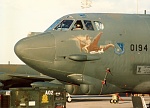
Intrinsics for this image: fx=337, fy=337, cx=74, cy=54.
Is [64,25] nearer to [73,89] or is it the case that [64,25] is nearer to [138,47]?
[73,89]

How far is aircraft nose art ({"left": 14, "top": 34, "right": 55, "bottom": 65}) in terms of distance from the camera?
507 inches

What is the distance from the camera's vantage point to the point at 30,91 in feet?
46.5

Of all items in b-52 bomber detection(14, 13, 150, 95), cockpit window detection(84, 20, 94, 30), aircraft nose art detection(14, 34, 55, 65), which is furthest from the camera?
cockpit window detection(84, 20, 94, 30)

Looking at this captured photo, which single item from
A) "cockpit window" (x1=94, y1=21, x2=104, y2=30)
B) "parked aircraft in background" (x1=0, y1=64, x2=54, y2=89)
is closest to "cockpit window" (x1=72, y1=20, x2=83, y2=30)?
"cockpit window" (x1=94, y1=21, x2=104, y2=30)

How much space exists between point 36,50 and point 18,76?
2839cm

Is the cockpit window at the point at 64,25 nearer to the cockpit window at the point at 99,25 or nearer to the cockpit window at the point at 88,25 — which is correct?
the cockpit window at the point at 88,25

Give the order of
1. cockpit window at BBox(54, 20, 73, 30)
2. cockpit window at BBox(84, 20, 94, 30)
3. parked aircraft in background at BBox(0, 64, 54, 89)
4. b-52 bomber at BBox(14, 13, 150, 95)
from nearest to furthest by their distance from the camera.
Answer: b-52 bomber at BBox(14, 13, 150, 95) < cockpit window at BBox(84, 20, 94, 30) < cockpit window at BBox(54, 20, 73, 30) < parked aircraft in background at BBox(0, 64, 54, 89)

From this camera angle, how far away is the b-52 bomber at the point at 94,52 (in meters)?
13.1

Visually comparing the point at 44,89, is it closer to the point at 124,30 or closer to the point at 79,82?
the point at 79,82

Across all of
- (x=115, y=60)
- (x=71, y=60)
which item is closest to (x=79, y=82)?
(x=71, y=60)

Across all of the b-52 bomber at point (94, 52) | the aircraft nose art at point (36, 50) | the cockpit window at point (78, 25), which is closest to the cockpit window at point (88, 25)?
the b-52 bomber at point (94, 52)

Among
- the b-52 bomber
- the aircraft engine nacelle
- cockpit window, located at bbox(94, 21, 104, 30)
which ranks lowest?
the aircraft engine nacelle

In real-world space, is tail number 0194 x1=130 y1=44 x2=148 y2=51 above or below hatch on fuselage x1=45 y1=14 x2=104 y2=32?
below

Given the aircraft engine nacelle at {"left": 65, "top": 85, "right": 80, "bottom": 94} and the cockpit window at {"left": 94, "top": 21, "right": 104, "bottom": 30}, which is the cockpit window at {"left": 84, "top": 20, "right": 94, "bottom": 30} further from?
the aircraft engine nacelle at {"left": 65, "top": 85, "right": 80, "bottom": 94}
